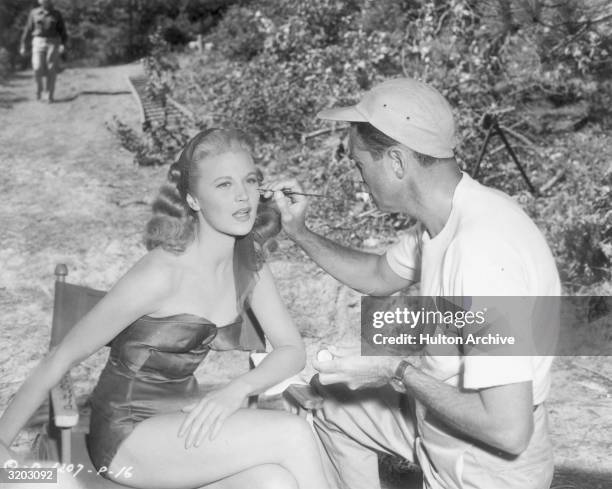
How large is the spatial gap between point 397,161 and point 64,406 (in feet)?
3.82

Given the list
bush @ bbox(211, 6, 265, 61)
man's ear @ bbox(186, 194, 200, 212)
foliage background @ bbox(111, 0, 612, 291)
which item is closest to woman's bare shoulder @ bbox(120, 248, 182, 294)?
man's ear @ bbox(186, 194, 200, 212)

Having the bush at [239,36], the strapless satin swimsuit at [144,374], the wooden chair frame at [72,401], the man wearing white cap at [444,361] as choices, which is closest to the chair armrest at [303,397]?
the wooden chair frame at [72,401]

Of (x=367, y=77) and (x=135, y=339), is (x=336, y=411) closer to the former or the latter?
(x=135, y=339)

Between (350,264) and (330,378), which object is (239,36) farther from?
(330,378)

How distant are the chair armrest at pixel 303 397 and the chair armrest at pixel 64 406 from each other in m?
0.66

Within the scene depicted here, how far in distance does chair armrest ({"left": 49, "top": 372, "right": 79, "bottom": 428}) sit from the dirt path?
3.75 feet

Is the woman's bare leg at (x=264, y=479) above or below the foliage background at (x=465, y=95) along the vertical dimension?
below

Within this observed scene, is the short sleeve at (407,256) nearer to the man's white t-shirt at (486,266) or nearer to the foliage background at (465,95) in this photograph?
the man's white t-shirt at (486,266)

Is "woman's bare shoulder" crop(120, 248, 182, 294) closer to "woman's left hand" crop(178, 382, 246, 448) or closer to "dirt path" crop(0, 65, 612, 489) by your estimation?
"woman's left hand" crop(178, 382, 246, 448)

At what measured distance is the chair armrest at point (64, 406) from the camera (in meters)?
2.41

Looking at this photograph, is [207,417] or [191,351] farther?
[191,351]

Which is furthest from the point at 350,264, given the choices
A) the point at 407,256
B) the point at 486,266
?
the point at 486,266

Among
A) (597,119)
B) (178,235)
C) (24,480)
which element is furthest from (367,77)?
(24,480)

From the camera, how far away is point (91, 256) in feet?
21.1
